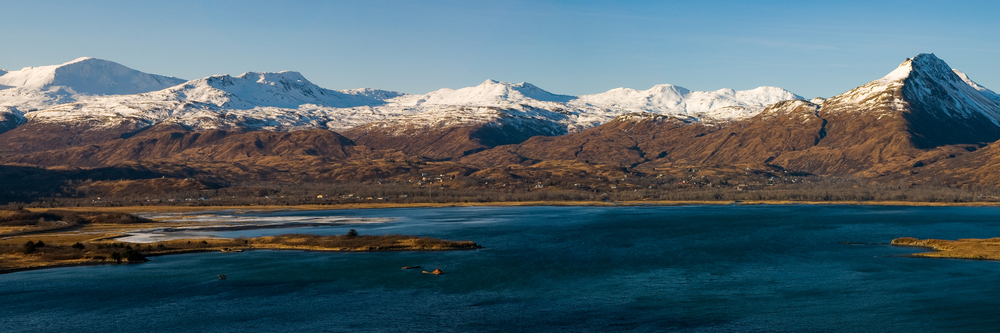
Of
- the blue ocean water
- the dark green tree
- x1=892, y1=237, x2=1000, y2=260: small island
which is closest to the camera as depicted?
the blue ocean water

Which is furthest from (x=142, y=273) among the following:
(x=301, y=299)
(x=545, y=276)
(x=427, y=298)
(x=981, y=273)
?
(x=981, y=273)

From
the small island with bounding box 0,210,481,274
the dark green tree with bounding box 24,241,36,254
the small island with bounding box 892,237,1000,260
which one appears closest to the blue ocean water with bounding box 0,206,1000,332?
the small island with bounding box 892,237,1000,260

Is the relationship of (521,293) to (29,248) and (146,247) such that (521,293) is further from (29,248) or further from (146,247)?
(29,248)

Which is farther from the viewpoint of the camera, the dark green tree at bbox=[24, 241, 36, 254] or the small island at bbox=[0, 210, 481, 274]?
the dark green tree at bbox=[24, 241, 36, 254]

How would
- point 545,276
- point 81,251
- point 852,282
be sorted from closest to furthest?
point 852,282 < point 545,276 < point 81,251

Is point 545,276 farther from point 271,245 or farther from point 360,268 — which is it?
point 271,245

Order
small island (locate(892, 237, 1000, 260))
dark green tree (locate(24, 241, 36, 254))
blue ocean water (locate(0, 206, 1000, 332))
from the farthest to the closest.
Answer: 1. dark green tree (locate(24, 241, 36, 254))
2. small island (locate(892, 237, 1000, 260))
3. blue ocean water (locate(0, 206, 1000, 332))

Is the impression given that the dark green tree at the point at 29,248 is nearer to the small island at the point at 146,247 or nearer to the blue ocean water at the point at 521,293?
the small island at the point at 146,247

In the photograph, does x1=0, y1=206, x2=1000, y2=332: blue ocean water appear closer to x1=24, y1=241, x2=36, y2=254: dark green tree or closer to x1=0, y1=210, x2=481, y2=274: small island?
x1=0, y1=210, x2=481, y2=274: small island
